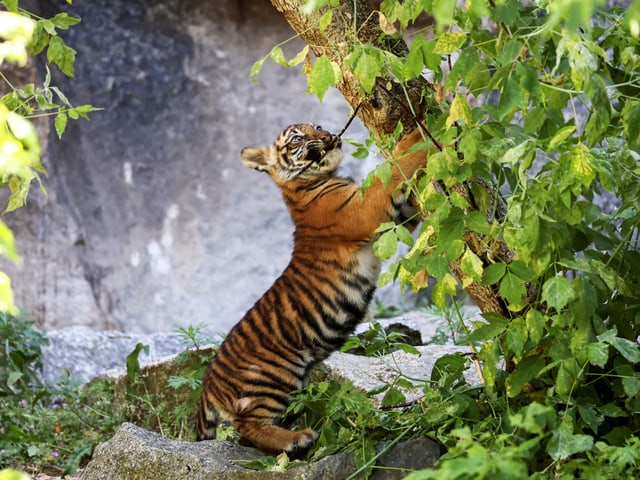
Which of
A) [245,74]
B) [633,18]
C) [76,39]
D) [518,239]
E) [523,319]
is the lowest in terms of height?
[523,319]

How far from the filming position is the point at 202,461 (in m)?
3.41

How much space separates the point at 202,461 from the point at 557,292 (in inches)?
60.8

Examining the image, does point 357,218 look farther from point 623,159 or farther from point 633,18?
point 633,18

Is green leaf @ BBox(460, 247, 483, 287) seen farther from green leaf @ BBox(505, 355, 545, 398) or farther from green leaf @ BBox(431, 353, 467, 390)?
green leaf @ BBox(431, 353, 467, 390)

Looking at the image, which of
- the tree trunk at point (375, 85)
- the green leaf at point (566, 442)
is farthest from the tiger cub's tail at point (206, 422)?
the green leaf at point (566, 442)

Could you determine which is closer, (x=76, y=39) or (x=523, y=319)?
(x=523, y=319)

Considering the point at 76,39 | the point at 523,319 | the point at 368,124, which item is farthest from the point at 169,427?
the point at 76,39

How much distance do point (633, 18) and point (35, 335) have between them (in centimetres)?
470

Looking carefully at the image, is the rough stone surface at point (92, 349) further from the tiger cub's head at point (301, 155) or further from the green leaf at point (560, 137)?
the green leaf at point (560, 137)

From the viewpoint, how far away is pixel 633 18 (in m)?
1.40

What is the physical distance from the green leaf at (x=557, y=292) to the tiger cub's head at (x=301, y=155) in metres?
1.86

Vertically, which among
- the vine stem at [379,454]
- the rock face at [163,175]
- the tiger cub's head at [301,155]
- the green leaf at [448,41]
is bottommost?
the vine stem at [379,454]

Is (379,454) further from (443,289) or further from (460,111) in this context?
(460,111)

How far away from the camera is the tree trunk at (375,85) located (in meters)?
3.39
